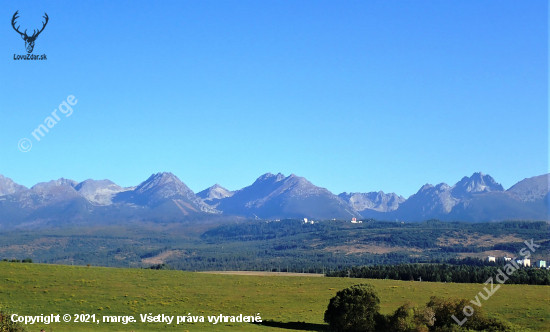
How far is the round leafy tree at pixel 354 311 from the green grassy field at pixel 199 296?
3.10m

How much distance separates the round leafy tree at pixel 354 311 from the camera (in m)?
85.6

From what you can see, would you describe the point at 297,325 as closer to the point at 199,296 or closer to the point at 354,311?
the point at 354,311

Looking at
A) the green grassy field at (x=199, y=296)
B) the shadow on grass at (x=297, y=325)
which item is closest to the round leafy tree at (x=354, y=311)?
the shadow on grass at (x=297, y=325)

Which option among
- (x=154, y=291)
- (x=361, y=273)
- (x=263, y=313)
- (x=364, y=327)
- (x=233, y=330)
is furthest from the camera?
(x=361, y=273)

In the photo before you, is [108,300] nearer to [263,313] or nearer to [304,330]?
[263,313]

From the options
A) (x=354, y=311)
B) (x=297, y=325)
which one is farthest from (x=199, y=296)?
(x=354, y=311)

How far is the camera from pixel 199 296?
109m

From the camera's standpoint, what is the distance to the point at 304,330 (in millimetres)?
83062

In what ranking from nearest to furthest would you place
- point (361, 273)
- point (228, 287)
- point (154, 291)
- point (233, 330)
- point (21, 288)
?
1. point (233, 330)
2. point (21, 288)
3. point (154, 291)
4. point (228, 287)
5. point (361, 273)

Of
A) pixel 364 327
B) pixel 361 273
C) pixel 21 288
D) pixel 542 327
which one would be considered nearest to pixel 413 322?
pixel 364 327

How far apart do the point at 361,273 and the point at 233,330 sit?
114 metres

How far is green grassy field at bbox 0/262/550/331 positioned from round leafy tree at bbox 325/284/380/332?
3098 mm

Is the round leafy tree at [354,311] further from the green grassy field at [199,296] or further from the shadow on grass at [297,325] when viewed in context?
the green grassy field at [199,296]

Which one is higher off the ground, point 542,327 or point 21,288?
point 21,288
